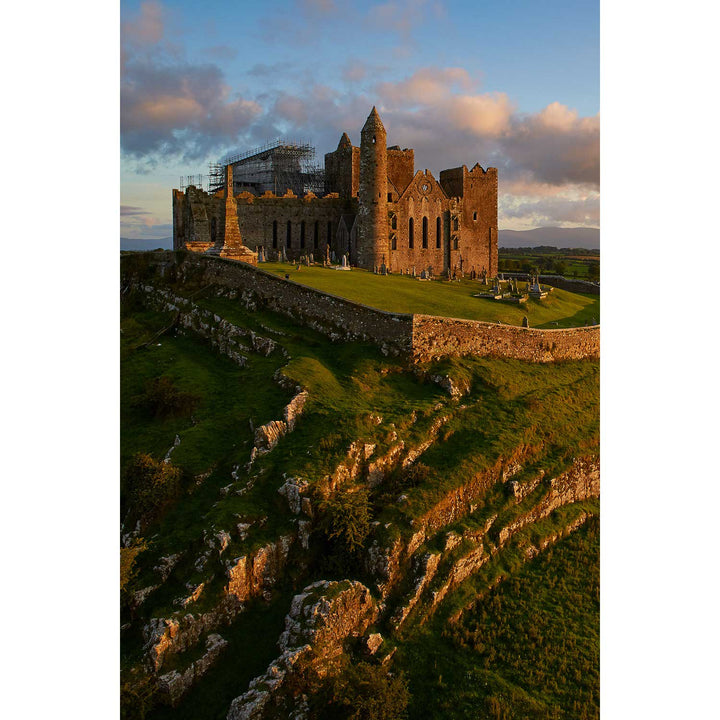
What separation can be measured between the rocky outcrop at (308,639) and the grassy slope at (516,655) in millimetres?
1425

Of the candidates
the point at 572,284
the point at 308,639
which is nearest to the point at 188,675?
the point at 308,639

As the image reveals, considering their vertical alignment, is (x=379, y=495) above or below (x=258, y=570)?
above

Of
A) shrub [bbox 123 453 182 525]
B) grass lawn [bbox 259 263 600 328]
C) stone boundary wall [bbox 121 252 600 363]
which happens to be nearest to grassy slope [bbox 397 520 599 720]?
shrub [bbox 123 453 182 525]

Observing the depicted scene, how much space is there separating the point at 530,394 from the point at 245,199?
2800cm

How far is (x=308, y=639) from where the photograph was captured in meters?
13.3

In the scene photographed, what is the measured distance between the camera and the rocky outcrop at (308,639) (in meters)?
12.4

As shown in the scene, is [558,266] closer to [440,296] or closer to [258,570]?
[440,296]

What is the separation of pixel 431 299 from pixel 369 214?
44.3 ft

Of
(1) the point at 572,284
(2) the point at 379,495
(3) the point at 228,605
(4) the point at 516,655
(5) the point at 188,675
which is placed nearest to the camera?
(5) the point at 188,675

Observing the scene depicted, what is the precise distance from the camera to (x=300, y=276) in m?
33.2

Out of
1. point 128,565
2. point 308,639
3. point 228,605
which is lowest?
point 308,639

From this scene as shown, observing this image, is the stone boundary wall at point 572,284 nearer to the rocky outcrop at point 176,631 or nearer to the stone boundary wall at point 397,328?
the stone boundary wall at point 397,328

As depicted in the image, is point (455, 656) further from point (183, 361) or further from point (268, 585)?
point (183, 361)

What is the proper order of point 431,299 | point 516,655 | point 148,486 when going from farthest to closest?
1. point 431,299
2. point 148,486
3. point 516,655
